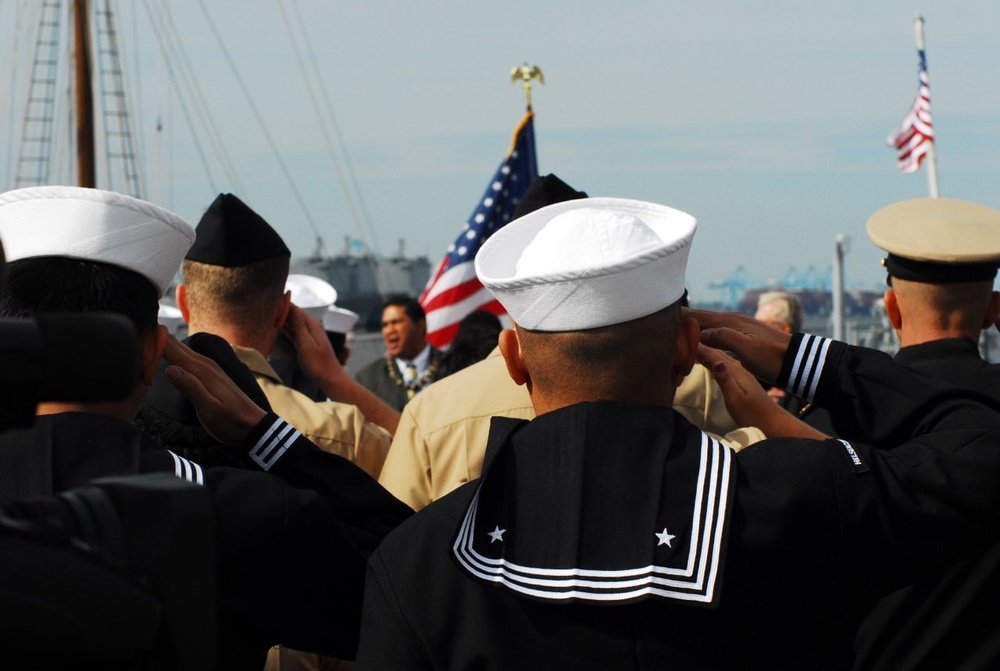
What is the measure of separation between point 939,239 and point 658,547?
6.17ft

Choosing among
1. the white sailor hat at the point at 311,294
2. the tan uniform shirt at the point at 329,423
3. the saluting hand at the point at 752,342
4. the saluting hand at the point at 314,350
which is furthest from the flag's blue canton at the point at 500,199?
the saluting hand at the point at 752,342

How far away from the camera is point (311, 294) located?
674 cm

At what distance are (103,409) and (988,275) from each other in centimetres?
246

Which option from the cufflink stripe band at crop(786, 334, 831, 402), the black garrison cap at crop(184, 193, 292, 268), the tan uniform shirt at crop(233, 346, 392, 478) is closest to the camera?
the cufflink stripe band at crop(786, 334, 831, 402)

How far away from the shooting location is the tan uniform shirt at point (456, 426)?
349 cm

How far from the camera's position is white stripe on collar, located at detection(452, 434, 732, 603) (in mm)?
2111

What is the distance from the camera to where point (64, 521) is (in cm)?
136

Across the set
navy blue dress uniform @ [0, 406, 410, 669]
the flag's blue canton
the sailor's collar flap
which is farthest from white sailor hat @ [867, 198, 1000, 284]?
the flag's blue canton

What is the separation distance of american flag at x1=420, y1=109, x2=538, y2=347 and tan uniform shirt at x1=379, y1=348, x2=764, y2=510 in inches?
232

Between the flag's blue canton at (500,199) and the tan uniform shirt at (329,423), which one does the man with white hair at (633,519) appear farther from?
the flag's blue canton at (500,199)

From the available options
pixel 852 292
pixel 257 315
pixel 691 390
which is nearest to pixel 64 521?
pixel 691 390

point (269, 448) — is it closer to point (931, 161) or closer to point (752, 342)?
point (752, 342)

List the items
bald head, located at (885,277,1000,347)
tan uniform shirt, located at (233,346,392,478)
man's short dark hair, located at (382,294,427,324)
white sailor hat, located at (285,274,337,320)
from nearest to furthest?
bald head, located at (885,277,1000,347), tan uniform shirt, located at (233,346,392,478), white sailor hat, located at (285,274,337,320), man's short dark hair, located at (382,294,427,324)

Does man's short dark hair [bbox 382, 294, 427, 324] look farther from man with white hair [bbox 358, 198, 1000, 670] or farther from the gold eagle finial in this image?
man with white hair [bbox 358, 198, 1000, 670]
